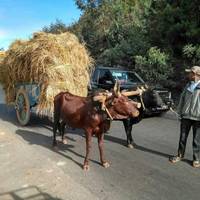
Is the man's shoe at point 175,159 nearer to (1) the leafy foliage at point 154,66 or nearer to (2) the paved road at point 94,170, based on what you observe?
(2) the paved road at point 94,170

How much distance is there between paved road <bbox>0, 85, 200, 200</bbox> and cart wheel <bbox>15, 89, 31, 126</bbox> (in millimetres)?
780

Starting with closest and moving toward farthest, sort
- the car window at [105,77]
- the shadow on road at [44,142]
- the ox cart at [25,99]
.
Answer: the shadow on road at [44,142]
the ox cart at [25,99]
the car window at [105,77]

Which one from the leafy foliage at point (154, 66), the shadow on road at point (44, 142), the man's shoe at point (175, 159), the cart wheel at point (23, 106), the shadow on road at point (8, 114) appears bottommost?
the shadow on road at point (8, 114)

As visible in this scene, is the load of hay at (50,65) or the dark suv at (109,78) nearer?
the load of hay at (50,65)

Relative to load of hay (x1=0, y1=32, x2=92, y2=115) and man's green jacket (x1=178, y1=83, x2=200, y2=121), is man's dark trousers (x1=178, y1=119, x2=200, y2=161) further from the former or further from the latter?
load of hay (x1=0, y1=32, x2=92, y2=115)

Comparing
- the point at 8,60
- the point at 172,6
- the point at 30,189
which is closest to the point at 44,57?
the point at 8,60

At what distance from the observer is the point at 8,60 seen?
41.4ft

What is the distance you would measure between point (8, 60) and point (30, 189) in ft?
22.4

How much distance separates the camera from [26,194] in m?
6.39

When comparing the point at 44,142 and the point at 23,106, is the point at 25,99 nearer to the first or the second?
the point at 23,106

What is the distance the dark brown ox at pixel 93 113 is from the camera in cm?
747

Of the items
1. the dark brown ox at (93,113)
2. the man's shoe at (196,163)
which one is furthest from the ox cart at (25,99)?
the man's shoe at (196,163)

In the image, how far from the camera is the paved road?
6.46 meters

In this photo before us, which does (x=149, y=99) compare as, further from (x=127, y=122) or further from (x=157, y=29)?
(x=157, y=29)
